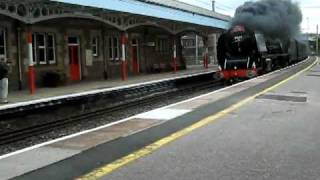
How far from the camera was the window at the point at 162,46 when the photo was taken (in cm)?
4641

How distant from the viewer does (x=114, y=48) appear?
38.1m

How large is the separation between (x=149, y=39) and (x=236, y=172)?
120 feet

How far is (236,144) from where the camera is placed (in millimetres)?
9656

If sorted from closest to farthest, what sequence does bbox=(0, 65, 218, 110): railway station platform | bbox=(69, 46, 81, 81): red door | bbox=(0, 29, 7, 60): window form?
bbox=(0, 65, 218, 110): railway station platform, bbox=(0, 29, 7, 60): window, bbox=(69, 46, 81, 81): red door

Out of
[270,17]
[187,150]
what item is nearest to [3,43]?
[270,17]

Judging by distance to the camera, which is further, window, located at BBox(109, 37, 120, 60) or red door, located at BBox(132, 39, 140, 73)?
red door, located at BBox(132, 39, 140, 73)

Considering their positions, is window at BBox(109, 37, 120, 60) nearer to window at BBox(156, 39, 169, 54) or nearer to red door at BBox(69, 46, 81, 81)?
red door at BBox(69, 46, 81, 81)

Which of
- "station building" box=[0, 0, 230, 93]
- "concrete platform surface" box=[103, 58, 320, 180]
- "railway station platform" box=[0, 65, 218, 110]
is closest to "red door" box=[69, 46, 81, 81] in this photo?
"station building" box=[0, 0, 230, 93]

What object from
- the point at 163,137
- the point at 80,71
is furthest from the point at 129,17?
the point at 163,137

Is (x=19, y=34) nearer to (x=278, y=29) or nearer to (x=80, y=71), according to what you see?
(x=80, y=71)

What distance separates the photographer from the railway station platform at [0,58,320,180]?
7574 mm

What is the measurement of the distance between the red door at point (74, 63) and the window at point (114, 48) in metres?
4.74

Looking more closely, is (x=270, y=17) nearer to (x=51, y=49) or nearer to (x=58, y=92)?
(x=51, y=49)

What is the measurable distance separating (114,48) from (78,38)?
5582 mm
